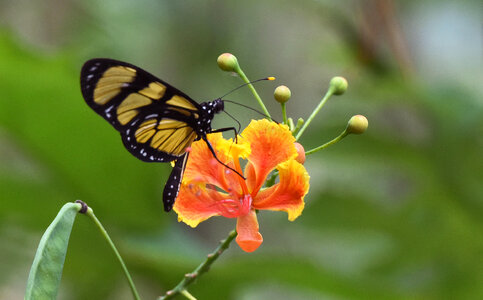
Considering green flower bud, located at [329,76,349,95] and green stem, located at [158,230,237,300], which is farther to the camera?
green flower bud, located at [329,76,349,95]

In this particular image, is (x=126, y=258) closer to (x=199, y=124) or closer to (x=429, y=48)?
(x=199, y=124)

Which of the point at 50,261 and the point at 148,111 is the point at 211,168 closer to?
the point at 148,111

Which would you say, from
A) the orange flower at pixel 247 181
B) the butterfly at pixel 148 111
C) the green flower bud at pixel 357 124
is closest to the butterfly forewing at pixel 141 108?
the butterfly at pixel 148 111

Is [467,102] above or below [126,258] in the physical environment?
above

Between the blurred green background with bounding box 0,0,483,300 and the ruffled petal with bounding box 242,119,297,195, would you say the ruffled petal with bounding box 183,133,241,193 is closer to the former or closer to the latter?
the ruffled petal with bounding box 242,119,297,195

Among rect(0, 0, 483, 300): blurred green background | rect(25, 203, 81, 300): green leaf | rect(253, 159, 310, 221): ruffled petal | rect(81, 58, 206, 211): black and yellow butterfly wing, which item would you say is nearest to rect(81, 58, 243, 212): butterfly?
rect(81, 58, 206, 211): black and yellow butterfly wing

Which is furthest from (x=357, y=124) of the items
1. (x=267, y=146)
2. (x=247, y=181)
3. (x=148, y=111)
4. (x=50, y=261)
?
(x=50, y=261)

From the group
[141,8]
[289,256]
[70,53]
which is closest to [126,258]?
[289,256]
